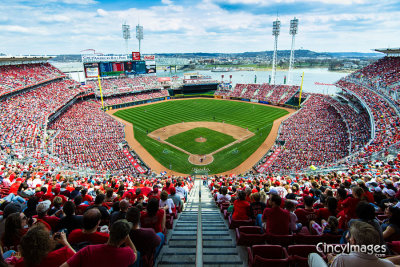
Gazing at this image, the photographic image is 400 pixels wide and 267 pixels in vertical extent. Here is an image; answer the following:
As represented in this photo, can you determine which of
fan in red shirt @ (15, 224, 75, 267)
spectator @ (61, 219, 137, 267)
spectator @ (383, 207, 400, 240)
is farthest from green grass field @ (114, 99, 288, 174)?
fan in red shirt @ (15, 224, 75, 267)

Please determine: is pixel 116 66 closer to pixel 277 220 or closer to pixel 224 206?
pixel 224 206

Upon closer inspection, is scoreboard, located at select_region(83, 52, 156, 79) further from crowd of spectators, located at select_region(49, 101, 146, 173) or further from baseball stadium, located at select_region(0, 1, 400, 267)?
crowd of spectators, located at select_region(49, 101, 146, 173)

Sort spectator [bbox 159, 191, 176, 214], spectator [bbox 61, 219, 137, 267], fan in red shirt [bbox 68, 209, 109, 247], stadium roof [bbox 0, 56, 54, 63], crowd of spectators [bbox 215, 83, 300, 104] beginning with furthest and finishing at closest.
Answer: crowd of spectators [bbox 215, 83, 300, 104]
stadium roof [bbox 0, 56, 54, 63]
spectator [bbox 159, 191, 176, 214]
fan in red shirt [bbox 68, 209, 109, 247]
spectator [bbox 61, 219, 137, 267]

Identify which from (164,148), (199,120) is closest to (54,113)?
(164,148)

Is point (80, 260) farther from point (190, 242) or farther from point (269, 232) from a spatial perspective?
point (269, 232)

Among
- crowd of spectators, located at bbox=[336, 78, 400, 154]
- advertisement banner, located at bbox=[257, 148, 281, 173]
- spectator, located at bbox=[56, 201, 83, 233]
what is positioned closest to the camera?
spectator, located at bbox=[56, 201, 83, 233]
